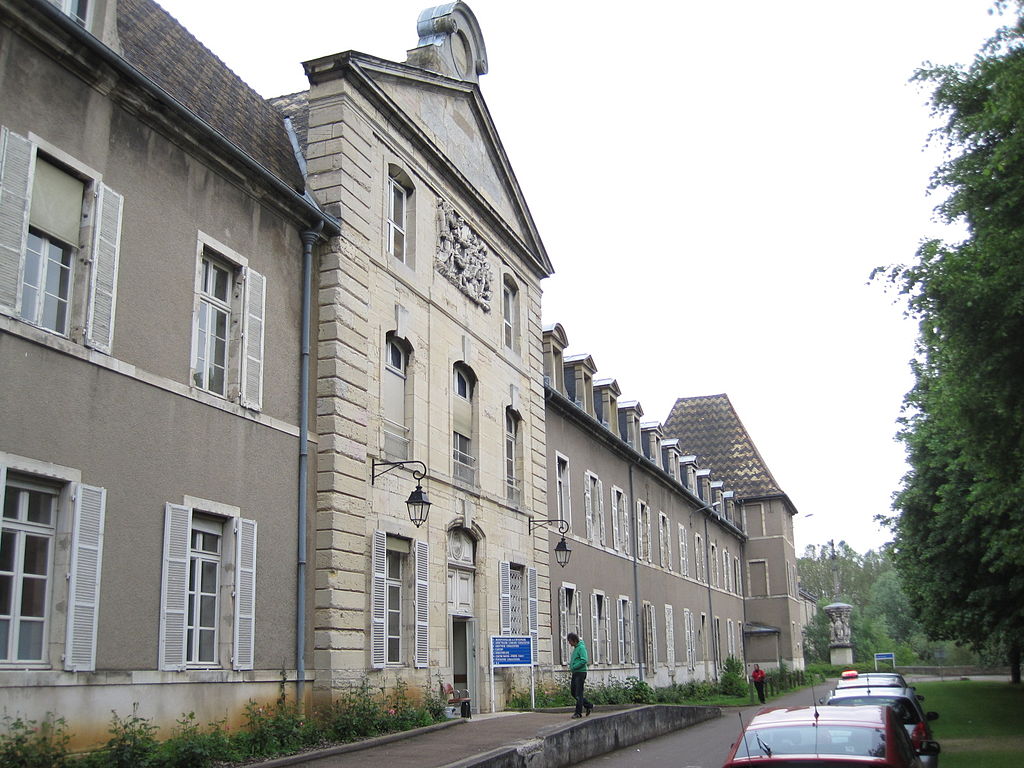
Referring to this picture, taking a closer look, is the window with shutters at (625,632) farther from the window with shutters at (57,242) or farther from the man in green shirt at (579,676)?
the window with shutters at (57,242)

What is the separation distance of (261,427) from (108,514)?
3282 millimetres

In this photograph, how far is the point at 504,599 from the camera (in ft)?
69.9

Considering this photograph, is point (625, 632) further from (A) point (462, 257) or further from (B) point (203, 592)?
(B) point (203, 592)

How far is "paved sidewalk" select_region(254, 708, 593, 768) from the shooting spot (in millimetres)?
12344

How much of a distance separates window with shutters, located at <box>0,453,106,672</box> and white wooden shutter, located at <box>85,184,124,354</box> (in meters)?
1.57

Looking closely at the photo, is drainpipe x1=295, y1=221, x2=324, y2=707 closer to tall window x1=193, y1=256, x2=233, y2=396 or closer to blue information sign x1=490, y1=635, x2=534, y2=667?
tall window x1=193, y1=256, x2=233, y2=396

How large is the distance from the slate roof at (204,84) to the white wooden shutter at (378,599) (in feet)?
18.6

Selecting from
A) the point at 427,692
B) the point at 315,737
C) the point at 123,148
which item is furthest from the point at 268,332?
the point at 427,692

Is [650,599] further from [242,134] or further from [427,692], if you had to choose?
[242,134]

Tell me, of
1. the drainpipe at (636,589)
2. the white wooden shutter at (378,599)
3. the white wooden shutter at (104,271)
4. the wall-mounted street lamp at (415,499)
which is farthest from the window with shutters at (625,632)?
the white wooden shutter at (104,271)

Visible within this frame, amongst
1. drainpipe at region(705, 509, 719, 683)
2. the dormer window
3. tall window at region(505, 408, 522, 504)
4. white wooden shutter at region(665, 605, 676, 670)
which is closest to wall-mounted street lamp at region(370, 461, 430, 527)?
tall window at region(505, 408, 522, 504)

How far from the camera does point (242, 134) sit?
1544 cm

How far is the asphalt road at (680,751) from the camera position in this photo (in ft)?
53.1

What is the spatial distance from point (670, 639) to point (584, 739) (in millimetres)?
21914
